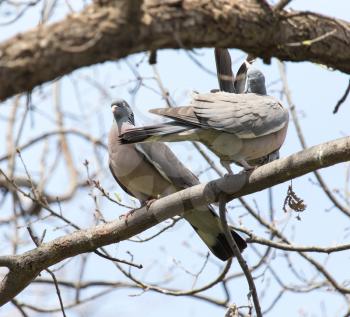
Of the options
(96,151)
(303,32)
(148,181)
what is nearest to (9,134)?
(96,151)

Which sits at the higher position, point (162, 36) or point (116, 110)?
point (116, 110)

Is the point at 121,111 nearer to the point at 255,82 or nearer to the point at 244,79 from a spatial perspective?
the point at 244,79

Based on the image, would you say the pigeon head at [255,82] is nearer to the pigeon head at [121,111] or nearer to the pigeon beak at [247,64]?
the pigeon beak at [247,64]

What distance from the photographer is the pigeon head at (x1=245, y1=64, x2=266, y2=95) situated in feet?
17.4

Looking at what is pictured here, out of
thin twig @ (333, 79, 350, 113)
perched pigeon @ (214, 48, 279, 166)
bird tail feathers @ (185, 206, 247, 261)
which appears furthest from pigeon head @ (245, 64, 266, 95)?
thin twig @ (333, 79, 350, 113)

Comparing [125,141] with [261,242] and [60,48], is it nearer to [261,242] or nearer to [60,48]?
[261,242]

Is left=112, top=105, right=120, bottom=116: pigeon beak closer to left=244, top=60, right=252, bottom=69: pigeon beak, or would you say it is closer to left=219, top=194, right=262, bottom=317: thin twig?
left=244, top=60, right=252, bottom=69: pigeon beak

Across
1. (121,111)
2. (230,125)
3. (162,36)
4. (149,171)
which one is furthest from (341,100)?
(121,111)

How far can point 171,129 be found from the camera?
4.40m

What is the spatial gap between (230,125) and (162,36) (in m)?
2.04

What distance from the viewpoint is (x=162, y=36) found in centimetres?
269

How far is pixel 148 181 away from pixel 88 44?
3008mm

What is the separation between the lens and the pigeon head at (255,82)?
532 cm

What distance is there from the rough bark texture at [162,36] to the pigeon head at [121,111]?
120 inches
